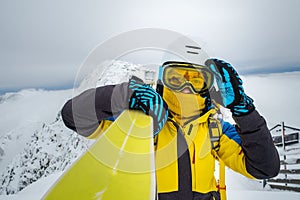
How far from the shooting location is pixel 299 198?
581cm

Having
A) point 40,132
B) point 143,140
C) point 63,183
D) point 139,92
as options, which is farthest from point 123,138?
point 40,132

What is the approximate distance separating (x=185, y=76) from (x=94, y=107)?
0.75 m

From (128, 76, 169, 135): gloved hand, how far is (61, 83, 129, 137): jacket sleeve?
10 centimetres

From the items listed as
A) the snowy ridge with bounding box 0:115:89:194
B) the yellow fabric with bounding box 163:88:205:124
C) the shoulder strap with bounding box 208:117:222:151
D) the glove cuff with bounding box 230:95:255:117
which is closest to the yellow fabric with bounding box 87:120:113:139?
the yellow fabric with bounding box 163:88:205:124

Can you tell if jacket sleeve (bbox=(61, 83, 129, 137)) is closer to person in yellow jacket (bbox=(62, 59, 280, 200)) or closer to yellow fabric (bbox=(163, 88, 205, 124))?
person in yellow jacket (bbox=(62, 59, 280, 200))

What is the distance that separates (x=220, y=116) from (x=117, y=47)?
3.22 ft

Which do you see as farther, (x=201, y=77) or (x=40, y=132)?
(x=40, y=132)

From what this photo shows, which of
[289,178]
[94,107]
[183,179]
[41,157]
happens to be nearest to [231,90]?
[183,179]

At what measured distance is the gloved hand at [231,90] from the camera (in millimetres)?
1743

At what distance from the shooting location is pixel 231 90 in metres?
1.75

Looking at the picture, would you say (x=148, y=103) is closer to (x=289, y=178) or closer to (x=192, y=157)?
(x=192, y=157)

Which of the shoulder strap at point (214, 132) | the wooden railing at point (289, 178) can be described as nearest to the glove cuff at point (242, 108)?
the shoulder strap at point (214, 132)

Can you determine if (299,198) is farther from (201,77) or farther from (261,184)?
(201,77)

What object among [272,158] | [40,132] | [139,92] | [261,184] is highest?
[139,92]
